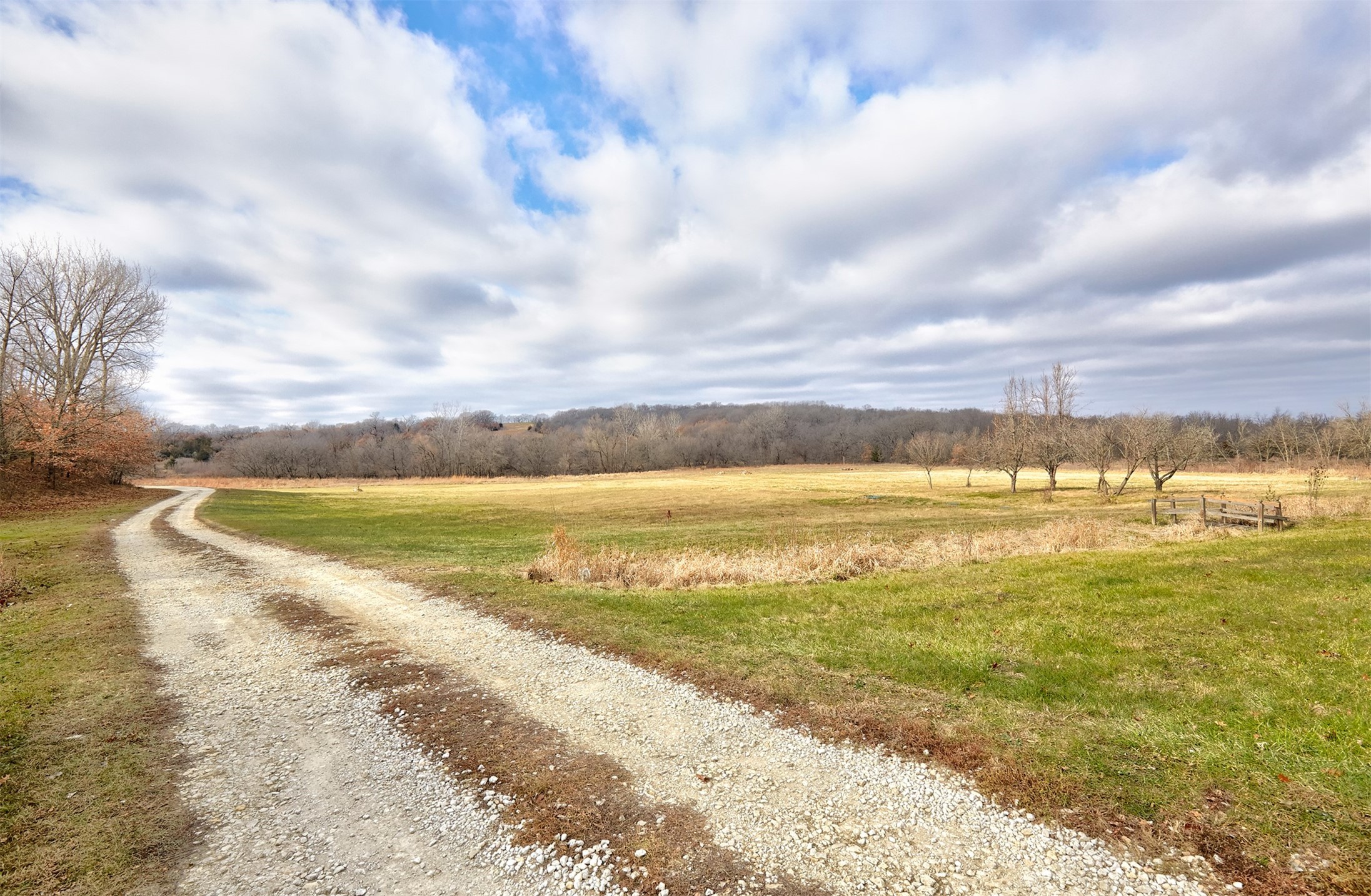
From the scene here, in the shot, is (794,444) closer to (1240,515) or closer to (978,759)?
(1240,515)

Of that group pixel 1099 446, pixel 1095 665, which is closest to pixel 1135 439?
pixel 1099 446

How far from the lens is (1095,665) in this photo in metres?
8.15

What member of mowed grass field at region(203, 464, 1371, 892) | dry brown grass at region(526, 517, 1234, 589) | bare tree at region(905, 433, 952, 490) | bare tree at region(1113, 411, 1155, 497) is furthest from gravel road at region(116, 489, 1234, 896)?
bare tree at region(905, 433, 952, 490)

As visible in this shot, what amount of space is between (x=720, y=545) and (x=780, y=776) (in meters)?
17.9

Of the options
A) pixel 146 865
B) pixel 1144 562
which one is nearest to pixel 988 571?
pixel 1144 562

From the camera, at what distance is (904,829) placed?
464 centimetres

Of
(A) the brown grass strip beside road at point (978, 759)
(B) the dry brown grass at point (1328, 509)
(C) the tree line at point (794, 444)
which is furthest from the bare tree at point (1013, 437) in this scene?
(A) the brown grass strip beside road at point (978, 759)

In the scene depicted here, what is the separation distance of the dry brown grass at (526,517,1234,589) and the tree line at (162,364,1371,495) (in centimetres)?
3072

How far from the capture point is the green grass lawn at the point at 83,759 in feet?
14.2

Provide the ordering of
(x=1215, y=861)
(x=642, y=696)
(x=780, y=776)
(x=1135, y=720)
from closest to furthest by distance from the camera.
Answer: (x=1215, y=861)
(x=780, y=776)
(x=1135, y=720)
(x=642, y=696)

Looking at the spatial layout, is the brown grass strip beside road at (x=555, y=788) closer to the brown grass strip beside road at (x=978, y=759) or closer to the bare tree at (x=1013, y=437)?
the brown grass strip beside road at (x=978, y=759)

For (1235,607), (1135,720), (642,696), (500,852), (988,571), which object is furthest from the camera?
(988,571)

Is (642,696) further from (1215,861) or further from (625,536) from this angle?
(625,536)

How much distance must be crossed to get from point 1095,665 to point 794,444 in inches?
5800
